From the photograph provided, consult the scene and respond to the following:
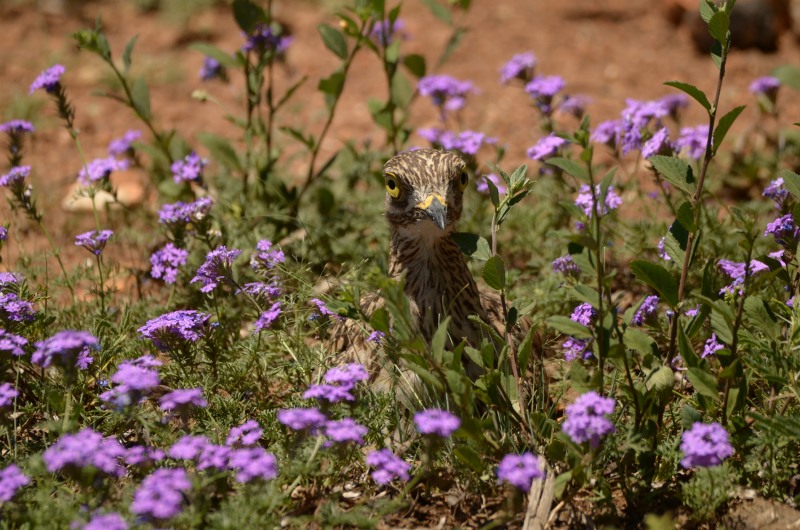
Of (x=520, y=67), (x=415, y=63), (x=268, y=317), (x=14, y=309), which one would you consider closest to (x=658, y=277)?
(x=268, y=317)

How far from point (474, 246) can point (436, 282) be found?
0.59 m

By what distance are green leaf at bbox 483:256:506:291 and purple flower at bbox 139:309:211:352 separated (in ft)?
4.03

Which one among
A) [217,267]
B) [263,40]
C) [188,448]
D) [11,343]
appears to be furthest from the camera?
[263,40]

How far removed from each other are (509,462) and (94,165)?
3376 millimetres

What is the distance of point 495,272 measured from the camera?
385 cm

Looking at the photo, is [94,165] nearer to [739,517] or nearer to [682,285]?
[682,285]

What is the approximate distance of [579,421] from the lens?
3.28 meters

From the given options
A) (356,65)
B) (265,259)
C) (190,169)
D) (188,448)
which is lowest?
(188,448)

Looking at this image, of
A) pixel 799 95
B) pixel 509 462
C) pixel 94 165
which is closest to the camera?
pixel 509 462

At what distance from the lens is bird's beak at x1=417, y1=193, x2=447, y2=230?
4270mm

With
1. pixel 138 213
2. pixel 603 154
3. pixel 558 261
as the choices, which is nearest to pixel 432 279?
pixel 558 261

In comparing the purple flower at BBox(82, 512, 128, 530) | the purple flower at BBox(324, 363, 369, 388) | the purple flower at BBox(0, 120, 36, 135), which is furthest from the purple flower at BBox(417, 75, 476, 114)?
the purple flower at BBox(82, 512, 128, 530)

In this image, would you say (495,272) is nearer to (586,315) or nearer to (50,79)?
(586,315)

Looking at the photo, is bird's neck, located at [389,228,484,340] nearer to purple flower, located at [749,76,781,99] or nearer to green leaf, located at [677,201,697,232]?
green leaf, located at [677,201,697,232]
